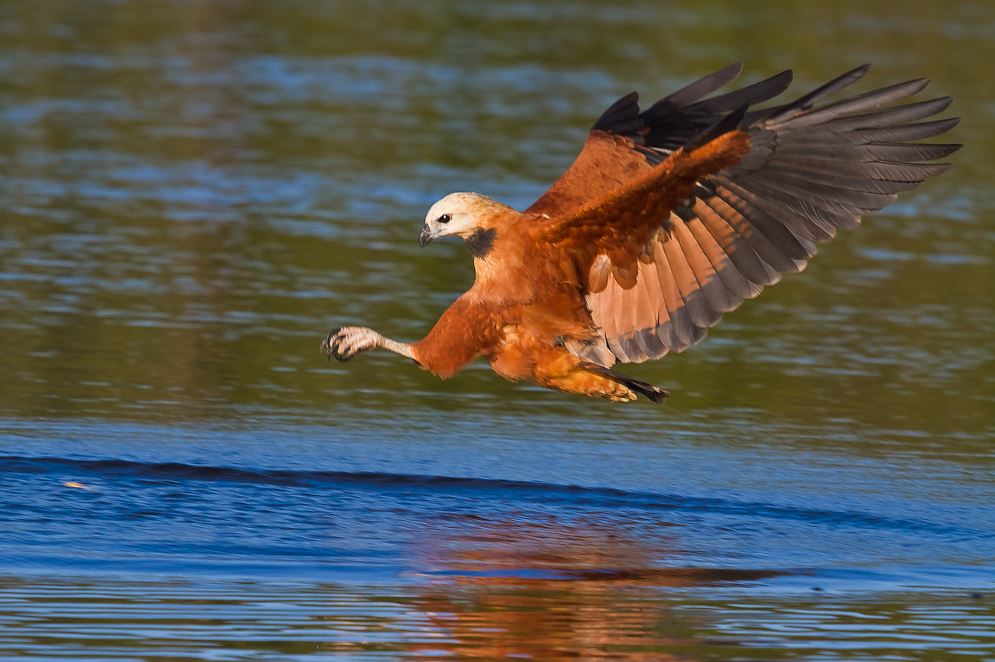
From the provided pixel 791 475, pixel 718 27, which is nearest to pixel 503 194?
pixel 791 475

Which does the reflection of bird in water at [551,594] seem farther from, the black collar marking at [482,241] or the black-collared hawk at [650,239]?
the black collar marking at [482,241]

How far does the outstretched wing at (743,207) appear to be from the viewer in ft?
23.8

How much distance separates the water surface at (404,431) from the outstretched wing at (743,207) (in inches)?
33.2

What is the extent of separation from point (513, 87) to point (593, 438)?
11255 millimetres

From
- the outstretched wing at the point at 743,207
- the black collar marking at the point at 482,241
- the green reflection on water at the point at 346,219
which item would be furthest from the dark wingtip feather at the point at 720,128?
the green reflection on water at the point at 346,219

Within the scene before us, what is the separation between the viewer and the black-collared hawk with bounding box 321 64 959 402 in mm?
7312

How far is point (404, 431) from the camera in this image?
9.02m

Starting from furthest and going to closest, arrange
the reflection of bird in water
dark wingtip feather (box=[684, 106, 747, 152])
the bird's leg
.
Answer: the bird's leg < dark wingtip feather (box=[684, 106, 747, 152]) < the reflection of bird in water

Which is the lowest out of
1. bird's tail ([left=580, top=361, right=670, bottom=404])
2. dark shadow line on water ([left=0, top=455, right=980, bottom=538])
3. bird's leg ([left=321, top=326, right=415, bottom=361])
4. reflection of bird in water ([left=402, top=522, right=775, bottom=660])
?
reflection of bird in water ([left=402, top=522, right=775, bottom=660])

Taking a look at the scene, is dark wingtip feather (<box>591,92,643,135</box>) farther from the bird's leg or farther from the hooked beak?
the bird's leg

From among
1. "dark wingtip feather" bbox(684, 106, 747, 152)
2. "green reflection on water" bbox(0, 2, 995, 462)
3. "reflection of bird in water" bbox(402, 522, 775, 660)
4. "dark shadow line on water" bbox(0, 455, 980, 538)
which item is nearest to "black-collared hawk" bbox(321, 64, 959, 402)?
"dark wingtip feather" bbox(684, 106, 747, 152)

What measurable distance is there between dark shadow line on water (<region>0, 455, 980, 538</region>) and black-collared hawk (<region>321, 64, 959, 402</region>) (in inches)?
19.5

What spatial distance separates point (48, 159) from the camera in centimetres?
1498

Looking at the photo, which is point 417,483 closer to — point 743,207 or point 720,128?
point 743,207
